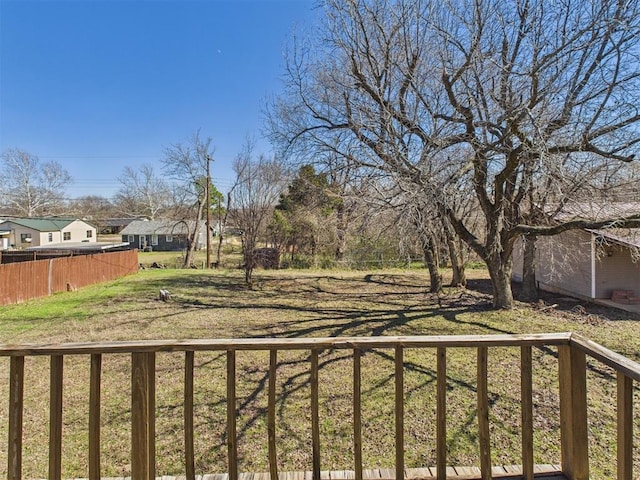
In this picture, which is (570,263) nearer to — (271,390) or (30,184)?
(271,390)

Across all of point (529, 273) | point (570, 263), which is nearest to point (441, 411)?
point (529, 273)

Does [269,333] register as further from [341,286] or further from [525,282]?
[525,282]

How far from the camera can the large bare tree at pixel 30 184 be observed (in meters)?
31.1

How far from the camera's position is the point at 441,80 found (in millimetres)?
6004

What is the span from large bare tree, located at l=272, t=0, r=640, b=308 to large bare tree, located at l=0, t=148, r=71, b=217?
1444 inches

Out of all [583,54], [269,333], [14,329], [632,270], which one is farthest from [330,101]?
[632,270]

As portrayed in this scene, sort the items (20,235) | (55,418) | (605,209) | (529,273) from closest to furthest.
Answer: (55,418), (605,209), (529,273), (20,235)

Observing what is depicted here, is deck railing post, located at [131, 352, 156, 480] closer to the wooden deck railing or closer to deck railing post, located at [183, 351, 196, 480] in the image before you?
the wooden deck railing

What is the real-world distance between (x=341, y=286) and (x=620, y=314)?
703 cm

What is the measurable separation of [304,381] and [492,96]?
500cm

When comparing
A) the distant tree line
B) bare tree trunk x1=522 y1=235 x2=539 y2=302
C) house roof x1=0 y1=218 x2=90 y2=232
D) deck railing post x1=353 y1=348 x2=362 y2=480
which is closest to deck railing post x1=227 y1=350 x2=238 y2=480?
deck railing post x1=353 y1=348 x2=362 y2=480

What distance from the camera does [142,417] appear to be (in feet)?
5.07

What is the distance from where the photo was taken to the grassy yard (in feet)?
8.28

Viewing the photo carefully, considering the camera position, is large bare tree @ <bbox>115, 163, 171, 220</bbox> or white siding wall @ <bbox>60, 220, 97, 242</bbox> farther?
large bare tree @ <bbox>115, 163, 171, 220</bbox>
